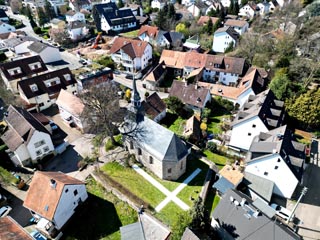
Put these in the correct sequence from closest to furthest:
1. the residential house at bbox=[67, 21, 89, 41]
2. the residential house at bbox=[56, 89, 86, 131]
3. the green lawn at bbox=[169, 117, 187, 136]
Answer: the residential house at bbox=[56, 89, 86, 131]
the green lawn at bbox=[169, 117, 187, 136]
the residential house at bbox=[67, 21, 89, 41]

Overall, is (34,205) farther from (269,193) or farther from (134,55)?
(134,55)

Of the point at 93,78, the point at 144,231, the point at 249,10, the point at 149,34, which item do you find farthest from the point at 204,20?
the point at 144,231

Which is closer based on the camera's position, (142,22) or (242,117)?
(242,117)

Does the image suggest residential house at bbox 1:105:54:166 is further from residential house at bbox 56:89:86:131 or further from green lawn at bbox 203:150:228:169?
green lawn at bbox 203:150:228:169

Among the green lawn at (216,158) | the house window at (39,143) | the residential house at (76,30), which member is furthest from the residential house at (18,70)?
the green lawn at (216,158)

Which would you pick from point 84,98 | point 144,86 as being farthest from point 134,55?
point 84,98

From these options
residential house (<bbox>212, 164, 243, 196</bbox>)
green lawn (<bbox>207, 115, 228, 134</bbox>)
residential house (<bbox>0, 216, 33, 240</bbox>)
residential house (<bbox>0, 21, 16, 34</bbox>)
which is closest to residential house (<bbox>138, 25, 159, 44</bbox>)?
green lawn (<bbox>207, 115, 228, 134</bbox>)
